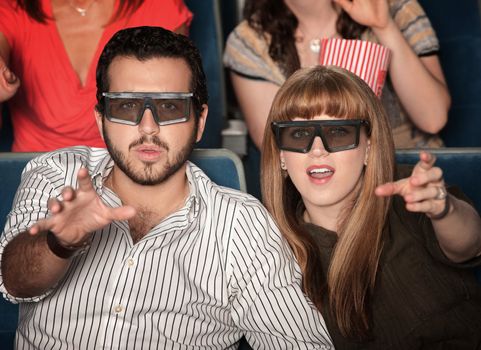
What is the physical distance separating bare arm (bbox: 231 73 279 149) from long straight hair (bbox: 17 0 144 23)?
1.45 feet

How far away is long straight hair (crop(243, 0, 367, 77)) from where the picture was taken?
8.32 ft

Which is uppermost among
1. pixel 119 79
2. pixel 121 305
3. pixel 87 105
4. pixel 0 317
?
pixel 119 79

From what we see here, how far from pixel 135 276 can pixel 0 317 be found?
1.45ft

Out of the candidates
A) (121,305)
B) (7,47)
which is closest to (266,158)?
(121,305)

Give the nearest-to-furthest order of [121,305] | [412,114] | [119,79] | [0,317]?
1. [121,305]
2. [119,79]
3. [0,317]
4. [412,114]

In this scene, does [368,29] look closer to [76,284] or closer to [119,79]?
[119,79]

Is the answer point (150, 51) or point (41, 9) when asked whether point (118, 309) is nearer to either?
point (150, 51)

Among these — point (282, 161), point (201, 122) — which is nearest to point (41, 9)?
point (201, 122)

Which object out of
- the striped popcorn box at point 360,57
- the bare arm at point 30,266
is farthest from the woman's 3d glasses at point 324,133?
the bare arm at point 30,266

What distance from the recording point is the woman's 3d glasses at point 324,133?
179cm

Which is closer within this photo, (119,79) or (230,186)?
(119,79)

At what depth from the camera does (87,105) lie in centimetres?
233

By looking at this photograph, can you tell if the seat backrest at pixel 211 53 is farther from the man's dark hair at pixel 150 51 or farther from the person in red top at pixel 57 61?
the man's dark hair at pixel 150 51

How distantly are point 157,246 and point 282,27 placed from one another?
1120 mm
